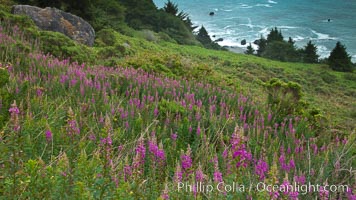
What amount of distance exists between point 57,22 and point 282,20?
7749 centimetres

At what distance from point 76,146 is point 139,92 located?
314 centimetres

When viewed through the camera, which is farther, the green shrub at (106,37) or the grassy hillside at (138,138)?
the green shrub at (106,37)

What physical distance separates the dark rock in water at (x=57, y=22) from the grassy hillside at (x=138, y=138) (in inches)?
119

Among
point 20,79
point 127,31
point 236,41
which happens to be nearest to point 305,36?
point 236,41

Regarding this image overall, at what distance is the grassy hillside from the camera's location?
246 centimetres

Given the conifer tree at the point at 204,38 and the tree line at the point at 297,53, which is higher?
the conifer tree at the point at 204,38

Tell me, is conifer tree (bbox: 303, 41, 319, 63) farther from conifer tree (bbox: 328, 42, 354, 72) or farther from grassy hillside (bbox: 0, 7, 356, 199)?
grassy hillside (bbox: 0, 7, 356, 199)

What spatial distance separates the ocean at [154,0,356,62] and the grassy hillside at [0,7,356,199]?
57.1m

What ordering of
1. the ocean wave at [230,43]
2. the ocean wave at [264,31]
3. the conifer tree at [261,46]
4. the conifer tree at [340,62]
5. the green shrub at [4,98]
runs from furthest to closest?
the ocean wave at [264,31], the ocean wave at [230,43], the conifer tree at [261,46], the conifer tree at [340,62], the green shrub at [4,98]

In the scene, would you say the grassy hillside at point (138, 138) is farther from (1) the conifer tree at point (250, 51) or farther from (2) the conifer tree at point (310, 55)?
(1) the conifer tree at point (250, 51)

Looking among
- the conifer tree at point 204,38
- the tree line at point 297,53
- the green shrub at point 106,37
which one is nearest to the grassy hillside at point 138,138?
the green shrub at point 106,37

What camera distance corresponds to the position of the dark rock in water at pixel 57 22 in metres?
14.6

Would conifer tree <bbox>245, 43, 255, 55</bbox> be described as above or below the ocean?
below

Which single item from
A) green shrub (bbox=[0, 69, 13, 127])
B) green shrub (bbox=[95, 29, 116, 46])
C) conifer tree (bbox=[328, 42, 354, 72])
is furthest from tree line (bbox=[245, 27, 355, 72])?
green shrub (bbox=[0, 69, 13, 127])
